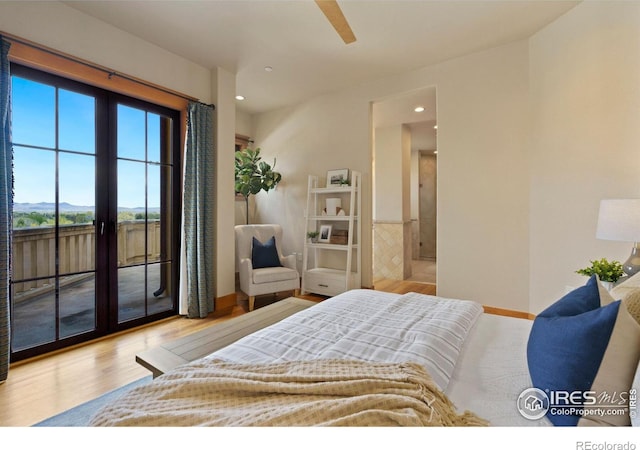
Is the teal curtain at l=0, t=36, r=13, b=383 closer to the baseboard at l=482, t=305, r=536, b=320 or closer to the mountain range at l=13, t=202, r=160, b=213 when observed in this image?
the mountain range at l=13, t=202, r=160, b=213

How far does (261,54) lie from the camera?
3.18 metres

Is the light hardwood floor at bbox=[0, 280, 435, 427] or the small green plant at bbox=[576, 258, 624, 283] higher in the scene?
the small green plant at bbox=[576, 258, 624, 283]

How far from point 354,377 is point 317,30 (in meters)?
2.93

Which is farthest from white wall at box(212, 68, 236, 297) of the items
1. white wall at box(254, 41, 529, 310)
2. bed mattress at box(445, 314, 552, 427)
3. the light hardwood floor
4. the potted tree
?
bed mattress at box(445, 314, 552, 427)

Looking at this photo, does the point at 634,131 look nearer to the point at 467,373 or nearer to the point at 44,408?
the point at 467,373

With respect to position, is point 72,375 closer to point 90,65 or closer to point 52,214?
point 52,214

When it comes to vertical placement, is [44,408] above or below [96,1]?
below

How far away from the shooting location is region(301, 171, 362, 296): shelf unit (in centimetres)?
382

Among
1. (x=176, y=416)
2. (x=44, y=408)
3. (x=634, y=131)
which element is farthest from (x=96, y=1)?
(x=634, y=131)

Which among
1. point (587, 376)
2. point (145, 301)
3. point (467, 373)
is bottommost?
point (145, 301)

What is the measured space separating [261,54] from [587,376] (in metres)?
3.53

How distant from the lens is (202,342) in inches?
65.7

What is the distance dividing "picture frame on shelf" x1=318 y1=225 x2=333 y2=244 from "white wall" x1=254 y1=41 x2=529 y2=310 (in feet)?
1.68

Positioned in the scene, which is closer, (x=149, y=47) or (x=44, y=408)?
(x=44, y=408)
